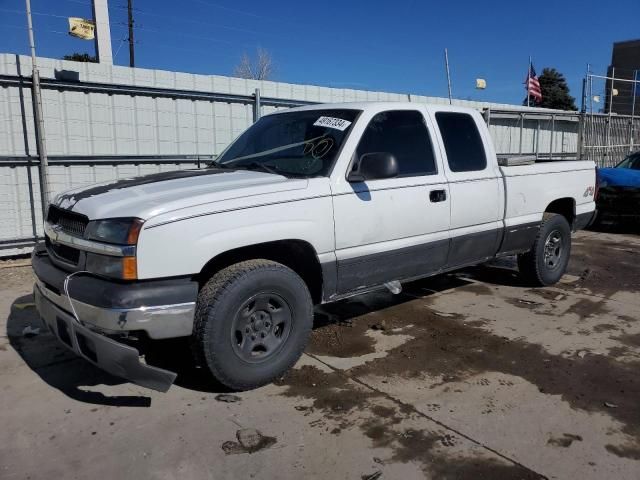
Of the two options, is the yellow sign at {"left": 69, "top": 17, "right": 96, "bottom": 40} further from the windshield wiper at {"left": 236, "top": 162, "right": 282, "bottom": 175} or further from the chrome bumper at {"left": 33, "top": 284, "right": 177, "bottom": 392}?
the chrome bumper at {"left": 33, "top": 284, "right": 177, "bottom": 392}

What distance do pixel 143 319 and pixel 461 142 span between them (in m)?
3.24

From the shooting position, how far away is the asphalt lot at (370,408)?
2807 mm

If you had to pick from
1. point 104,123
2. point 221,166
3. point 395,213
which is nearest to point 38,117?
point 104,123

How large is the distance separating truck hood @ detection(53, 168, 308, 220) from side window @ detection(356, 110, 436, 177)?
85 centimetres

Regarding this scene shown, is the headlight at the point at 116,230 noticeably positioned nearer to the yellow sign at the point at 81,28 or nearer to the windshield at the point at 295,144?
the windshield at the point at 295,144

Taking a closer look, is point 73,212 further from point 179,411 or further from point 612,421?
point 612,421

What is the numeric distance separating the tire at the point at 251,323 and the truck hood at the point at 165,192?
0.48m

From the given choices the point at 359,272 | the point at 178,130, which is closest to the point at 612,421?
the point at 359,272

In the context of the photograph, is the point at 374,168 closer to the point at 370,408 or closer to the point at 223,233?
the point at 223,233

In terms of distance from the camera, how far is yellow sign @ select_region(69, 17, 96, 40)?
8211 mm

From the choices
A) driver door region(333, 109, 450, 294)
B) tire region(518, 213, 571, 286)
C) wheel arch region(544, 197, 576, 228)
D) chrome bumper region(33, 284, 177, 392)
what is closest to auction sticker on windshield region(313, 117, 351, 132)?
driver door region(333, 109, 450, 294)

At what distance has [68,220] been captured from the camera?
343 centimetres

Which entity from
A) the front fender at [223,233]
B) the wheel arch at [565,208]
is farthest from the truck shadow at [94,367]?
the wheel arch at [565,208]

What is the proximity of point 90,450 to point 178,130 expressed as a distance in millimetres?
6186
